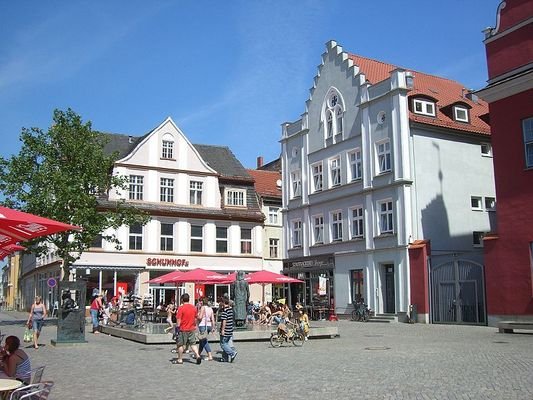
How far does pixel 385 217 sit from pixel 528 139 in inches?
447

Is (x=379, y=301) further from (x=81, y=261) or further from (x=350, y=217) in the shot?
(x=81, y=261)

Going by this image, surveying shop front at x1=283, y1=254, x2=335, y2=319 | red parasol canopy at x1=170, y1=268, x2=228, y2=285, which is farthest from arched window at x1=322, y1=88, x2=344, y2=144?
red parasol canopy at x1=170, y1=268, x2=228, y2=285

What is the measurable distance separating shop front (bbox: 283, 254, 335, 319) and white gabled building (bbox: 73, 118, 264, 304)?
22.5ft

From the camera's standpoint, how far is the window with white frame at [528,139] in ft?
84.5

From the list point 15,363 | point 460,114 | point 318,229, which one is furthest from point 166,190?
point 15,363

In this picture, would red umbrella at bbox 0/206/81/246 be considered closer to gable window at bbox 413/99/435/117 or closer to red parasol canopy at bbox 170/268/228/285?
red parasol canopy at bbox 170/268/228/285

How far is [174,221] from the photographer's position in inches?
1879

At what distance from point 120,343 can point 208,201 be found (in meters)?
28.1

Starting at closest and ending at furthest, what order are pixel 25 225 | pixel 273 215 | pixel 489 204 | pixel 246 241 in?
pixel 25 225, pixel 489 204, pixel 246 241, pixel 273 215

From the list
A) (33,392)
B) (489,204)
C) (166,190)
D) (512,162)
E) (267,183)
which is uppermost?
(267,183)

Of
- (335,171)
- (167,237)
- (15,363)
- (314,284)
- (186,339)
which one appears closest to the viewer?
(15,363)

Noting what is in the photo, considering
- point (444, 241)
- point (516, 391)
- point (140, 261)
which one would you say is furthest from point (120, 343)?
point (140, 261)

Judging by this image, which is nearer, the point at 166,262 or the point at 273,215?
the point at 166,262

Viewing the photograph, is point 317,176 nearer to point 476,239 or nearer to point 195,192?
point 476,239
